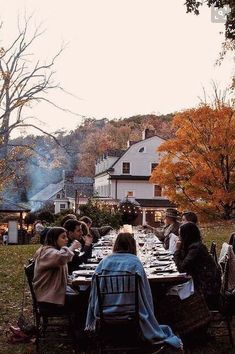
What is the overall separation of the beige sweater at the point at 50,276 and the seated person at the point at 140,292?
1.08 m

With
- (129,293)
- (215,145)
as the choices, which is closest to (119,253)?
(129,293)

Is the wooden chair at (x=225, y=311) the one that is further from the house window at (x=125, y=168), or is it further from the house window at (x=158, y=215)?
the house window at (x=125, y=168)

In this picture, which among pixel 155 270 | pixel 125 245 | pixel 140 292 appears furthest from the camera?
pixel 155 270

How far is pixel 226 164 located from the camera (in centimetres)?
3130

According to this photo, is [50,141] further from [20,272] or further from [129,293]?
[129,293]

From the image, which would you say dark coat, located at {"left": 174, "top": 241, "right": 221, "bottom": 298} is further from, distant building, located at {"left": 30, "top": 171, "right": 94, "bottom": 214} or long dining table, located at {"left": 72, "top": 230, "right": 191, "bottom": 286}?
distant building, located at {"left": 30, "top": 171, "right": 94, "bottom": 214}

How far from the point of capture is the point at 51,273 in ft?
20.6

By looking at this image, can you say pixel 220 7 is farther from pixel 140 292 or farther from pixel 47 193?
pixel 47 193

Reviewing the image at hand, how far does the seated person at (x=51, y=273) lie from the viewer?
6.20 m

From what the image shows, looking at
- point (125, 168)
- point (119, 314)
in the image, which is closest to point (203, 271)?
point (119, 314)

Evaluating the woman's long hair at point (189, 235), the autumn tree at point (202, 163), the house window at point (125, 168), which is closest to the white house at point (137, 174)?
the house window at point (125, 168)

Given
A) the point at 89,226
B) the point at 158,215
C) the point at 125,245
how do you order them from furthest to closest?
the point at 158,215 < the point at 89,226 < the point at 125,245

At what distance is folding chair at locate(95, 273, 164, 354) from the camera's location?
16.4ft

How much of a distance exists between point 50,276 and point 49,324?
5.79 feet
